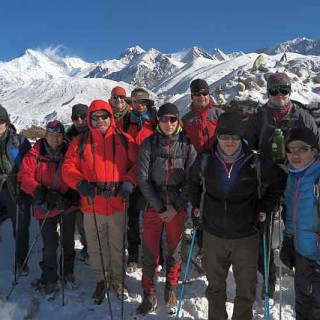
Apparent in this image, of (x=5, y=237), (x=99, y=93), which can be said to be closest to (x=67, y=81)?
(x=99, y=93)

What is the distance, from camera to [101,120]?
5.53m

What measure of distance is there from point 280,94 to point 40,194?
3.64 meters

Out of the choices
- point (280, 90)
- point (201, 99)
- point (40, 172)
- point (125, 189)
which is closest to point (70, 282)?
point (40, 172)

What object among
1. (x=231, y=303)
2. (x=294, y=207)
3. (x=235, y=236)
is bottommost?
(x=231, y=303)

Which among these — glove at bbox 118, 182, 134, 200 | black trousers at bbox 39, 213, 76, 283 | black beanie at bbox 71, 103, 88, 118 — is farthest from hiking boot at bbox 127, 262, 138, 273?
black beanie at bbox 71, 103, 88, 118

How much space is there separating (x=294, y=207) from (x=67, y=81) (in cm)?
16921

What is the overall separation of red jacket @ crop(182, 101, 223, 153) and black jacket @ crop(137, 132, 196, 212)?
849 mm

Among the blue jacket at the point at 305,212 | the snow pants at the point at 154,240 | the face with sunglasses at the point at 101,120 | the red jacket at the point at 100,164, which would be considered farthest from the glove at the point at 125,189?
the blue jacket at the point at 305,212

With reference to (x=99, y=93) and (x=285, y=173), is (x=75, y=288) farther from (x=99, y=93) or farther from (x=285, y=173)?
(x=99, y=93)

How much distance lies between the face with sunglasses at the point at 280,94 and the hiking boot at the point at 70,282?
4.10m

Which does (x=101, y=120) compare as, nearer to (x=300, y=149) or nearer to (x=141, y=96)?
(x=141, y=96)

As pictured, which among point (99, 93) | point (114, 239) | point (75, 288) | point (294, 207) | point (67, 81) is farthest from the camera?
point (67, 81)

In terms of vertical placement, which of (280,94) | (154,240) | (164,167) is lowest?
(154,240)

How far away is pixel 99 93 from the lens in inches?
5453
